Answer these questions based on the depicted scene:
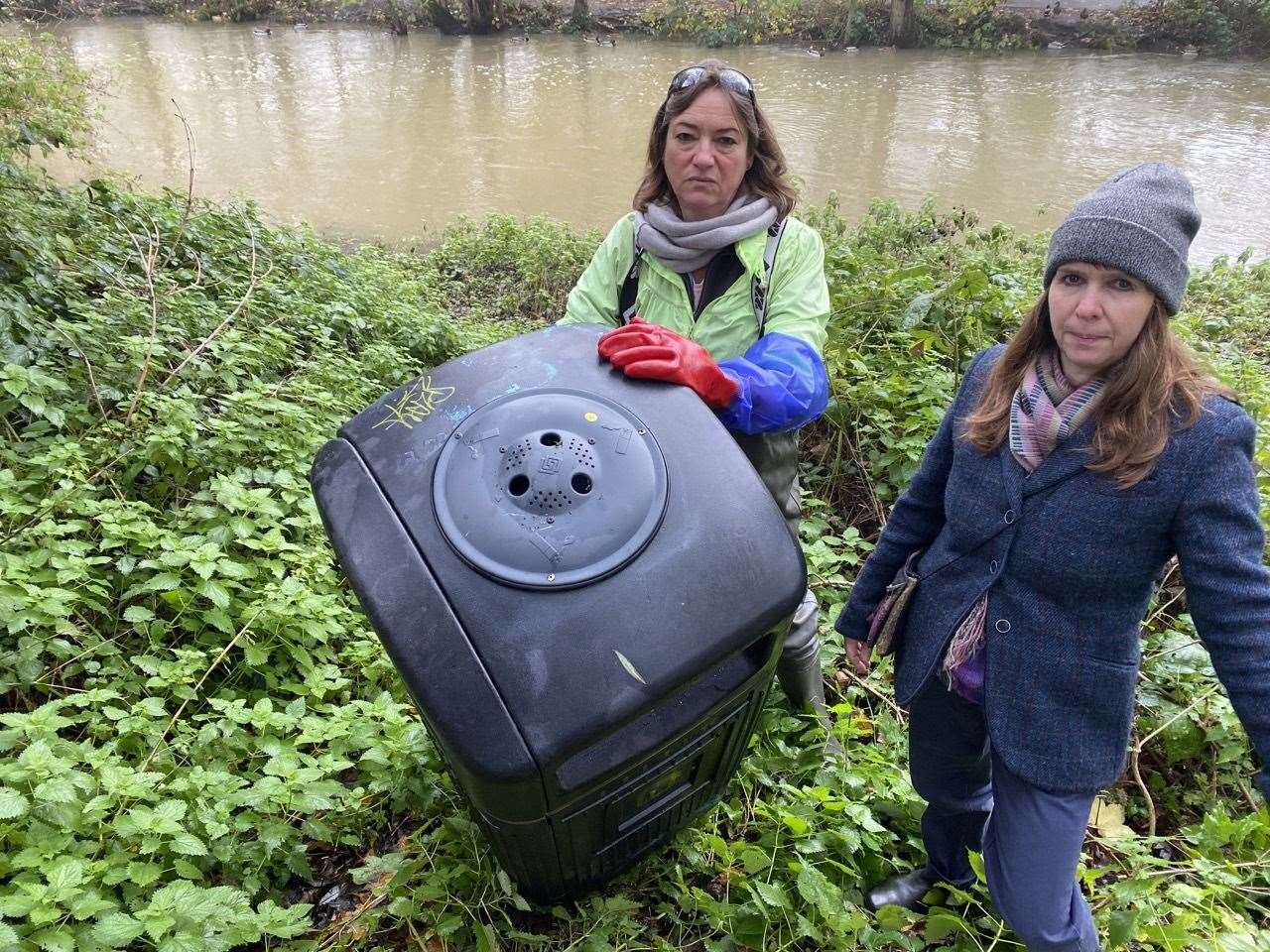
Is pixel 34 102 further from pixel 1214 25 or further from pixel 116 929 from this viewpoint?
pixel 1214 25

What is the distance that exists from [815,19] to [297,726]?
20.3m

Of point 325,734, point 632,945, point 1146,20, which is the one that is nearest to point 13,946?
point 325,734

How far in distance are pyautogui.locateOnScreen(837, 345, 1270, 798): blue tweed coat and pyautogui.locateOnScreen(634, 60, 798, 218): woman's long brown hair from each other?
0.61 metres

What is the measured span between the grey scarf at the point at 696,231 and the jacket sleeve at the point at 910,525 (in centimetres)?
54

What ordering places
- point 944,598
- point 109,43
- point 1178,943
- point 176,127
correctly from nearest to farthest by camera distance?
point 1178,943
point 944,598
point 176,127
point 109,43

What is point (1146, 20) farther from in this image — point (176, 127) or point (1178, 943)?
point (1178, 943)

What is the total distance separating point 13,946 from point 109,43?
23395 mm

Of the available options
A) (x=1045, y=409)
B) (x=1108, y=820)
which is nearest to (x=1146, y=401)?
(x=1045, y=409)

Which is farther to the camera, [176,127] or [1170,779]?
[176,127]

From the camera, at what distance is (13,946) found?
113cm

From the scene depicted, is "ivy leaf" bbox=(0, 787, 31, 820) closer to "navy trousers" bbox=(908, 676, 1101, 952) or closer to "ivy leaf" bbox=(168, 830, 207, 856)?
"ivy leaf" bbox=(168, 830, 207, 856)

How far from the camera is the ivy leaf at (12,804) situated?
1269mm

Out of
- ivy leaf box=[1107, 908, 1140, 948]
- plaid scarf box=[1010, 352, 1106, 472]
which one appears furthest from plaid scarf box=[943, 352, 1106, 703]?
ivy leaf box=[1107, 908, 1140, 948]

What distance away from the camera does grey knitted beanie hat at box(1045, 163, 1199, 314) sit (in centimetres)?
109
